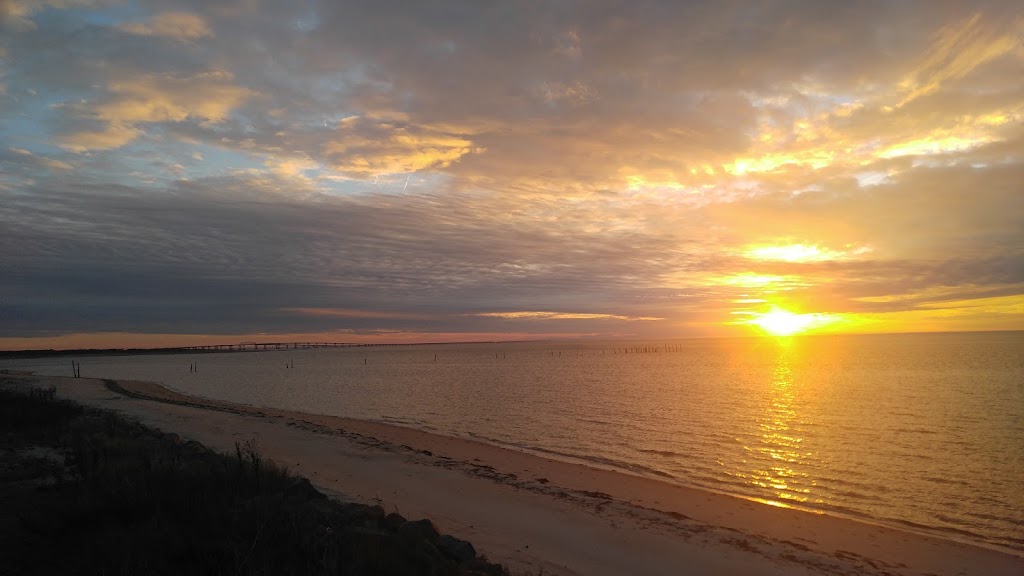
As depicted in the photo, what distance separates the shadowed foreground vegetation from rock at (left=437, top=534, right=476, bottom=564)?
0.02m

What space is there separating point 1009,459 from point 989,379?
39.4m

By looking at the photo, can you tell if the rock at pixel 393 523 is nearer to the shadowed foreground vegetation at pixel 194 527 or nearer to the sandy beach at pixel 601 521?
the shadowed foreground vegetation at pixel 194 527

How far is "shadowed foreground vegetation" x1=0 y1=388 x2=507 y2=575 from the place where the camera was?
5758 millimetres

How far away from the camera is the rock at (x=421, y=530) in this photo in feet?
24.1

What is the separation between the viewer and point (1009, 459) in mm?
19328

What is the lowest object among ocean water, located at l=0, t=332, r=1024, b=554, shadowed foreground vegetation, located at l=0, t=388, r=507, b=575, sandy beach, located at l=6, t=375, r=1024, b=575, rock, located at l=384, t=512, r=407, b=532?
ocean water, located at l=0, t=332, r=1024, b=554

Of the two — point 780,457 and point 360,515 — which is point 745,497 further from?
point 360,515

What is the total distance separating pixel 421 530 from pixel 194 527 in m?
2.82

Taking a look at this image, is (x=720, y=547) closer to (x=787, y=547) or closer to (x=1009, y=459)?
(x=787, y=547)

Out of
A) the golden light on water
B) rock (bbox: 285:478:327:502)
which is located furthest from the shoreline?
rock (bbox: 285:478:327:502)

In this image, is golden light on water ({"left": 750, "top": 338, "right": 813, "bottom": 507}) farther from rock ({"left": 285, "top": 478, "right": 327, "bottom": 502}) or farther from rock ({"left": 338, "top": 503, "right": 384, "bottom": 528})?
rock ({"left": 285, "top": 478, "right": 327, "bottom": 502})

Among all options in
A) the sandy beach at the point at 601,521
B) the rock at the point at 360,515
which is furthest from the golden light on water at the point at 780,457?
the rock at the point at 360,515

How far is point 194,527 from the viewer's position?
6680 mm

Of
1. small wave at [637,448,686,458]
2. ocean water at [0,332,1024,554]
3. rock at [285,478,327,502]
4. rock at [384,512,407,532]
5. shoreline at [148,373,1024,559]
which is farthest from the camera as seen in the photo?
small wave at [637,448,686,458]
